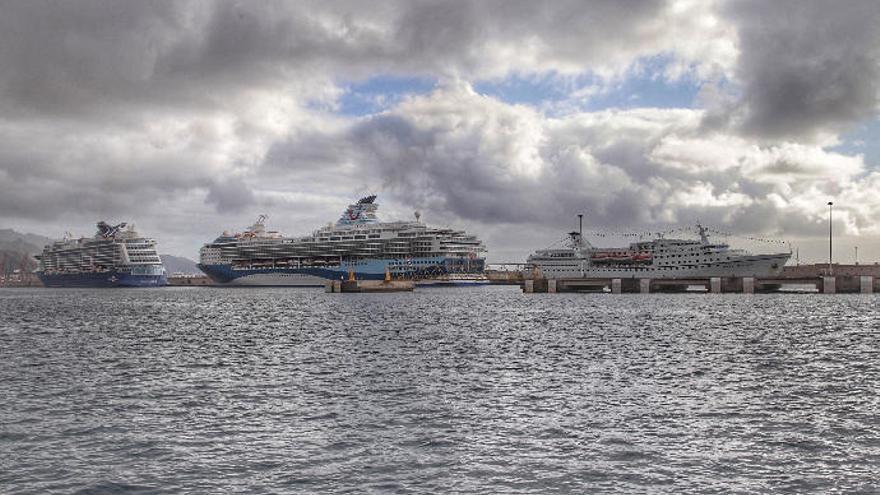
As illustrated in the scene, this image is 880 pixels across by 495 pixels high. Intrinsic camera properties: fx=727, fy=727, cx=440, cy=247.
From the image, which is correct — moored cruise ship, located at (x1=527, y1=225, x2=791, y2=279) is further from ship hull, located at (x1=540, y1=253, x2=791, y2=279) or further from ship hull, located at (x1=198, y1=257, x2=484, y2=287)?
ship hull, located at (x1=198, y1=257, x2=484, y2=287)

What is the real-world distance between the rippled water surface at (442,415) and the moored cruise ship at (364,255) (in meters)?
130

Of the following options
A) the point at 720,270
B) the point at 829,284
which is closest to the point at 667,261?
the point at 720,270

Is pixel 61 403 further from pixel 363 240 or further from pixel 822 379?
pixel 363 240

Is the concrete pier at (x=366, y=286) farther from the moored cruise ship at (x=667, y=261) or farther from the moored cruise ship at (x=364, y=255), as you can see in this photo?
the moored cruise ship at (x=667, y=261)

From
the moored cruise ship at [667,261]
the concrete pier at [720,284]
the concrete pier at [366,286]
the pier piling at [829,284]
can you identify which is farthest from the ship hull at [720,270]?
the concrete pier at [366,286]

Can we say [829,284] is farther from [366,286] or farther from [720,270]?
[366,286]

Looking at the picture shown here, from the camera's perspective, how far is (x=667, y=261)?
17888 cm

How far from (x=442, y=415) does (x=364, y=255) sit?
161574 millimetres

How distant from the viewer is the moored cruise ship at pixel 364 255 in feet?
584

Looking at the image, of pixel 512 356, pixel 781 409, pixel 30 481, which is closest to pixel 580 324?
pixel 512 356

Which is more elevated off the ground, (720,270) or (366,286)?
(720,270)

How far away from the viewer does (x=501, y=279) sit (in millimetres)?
193750

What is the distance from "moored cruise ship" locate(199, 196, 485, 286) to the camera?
584 feet

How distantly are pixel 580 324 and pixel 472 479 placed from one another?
4881 centimetres
